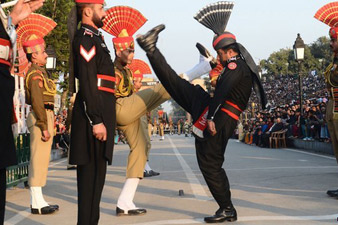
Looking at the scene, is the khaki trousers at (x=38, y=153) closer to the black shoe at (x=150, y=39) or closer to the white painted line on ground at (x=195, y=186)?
the black shoe at (x=150, y=39)

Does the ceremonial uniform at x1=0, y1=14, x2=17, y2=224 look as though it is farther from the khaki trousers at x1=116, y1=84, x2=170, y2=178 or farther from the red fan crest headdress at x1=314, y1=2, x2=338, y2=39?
→ the red fan crest headdress at x1=314, y1=2, x2=338, y2=39

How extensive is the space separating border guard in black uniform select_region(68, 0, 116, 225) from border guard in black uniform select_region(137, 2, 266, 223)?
1597 millimetres

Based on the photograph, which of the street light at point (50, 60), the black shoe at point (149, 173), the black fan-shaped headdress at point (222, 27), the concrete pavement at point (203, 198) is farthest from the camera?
the street light at point (50, 60)

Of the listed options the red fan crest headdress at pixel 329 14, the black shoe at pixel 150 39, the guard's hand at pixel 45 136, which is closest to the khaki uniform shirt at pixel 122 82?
the black shoe at pixel 150 39

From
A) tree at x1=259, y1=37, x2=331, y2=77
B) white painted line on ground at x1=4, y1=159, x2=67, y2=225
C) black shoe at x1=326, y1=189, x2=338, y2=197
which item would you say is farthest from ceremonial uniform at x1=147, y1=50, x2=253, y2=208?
tree at x1=259, y1=37, x2=331, y2=77

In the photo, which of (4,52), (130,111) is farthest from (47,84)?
(4,52)

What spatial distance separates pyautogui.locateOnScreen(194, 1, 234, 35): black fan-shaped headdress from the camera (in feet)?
22.8

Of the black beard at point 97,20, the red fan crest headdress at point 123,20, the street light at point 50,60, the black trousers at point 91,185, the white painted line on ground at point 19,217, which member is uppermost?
the street light at point 50,60

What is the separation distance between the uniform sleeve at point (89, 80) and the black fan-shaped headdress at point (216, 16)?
2.45 m

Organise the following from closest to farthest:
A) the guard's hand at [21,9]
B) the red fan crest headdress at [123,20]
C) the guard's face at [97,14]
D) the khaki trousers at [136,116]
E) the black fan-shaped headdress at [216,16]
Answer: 1. the guard's hand at [21,9]
2. the guard's face at [97,14]
3. the khaki trousers at [136,116]
4. the black fan-shaped headdress at [216,16]
5. the red fan crest headdress at [123,20]

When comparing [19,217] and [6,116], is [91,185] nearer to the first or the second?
[6,116]

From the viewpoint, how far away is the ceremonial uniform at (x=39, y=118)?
7.27 m

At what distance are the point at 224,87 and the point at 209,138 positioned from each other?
0.58m

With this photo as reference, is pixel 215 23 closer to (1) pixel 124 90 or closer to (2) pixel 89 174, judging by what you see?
(1) pixel 124 90
